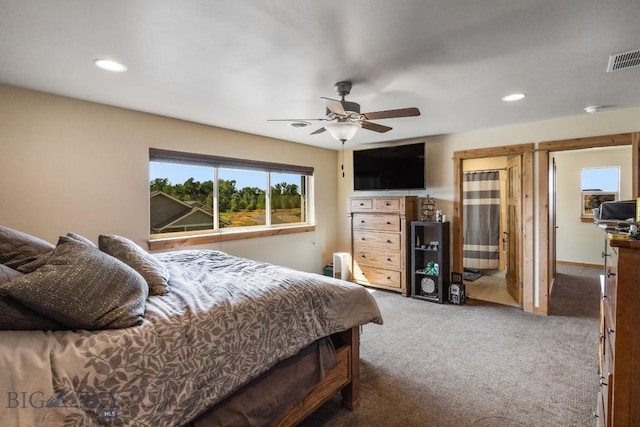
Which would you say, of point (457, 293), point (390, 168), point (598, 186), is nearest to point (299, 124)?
point (390, 168)

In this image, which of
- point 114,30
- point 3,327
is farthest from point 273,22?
point 3,327

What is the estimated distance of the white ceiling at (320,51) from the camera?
1581 millimetres

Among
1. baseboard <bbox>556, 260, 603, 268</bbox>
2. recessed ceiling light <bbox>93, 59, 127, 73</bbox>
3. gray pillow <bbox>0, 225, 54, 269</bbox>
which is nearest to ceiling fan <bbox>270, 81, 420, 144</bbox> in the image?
recessed ceiling light <bbox>93, 59, 127, 73</bbox>

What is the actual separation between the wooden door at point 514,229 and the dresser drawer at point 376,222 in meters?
1.57

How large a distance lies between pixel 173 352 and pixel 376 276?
155 inches

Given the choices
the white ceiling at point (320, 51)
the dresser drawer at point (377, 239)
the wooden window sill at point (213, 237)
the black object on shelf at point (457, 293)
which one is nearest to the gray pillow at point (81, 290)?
the white ceiling at point (320, 51)

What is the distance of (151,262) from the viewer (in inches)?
76.1

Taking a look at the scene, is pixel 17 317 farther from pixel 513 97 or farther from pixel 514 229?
pixel 514 229

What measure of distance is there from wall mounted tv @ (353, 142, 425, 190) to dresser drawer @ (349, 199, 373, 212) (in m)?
0.29

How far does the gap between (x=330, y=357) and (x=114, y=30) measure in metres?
2.26

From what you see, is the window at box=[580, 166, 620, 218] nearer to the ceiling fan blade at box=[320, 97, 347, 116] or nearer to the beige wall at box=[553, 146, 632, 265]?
the beige wall at box=[553, 146, 632, 265]

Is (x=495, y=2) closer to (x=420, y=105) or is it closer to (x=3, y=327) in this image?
(x=420, y=105)

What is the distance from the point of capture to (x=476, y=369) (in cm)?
256

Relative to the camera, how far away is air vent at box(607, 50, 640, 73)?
2041 millimetres
